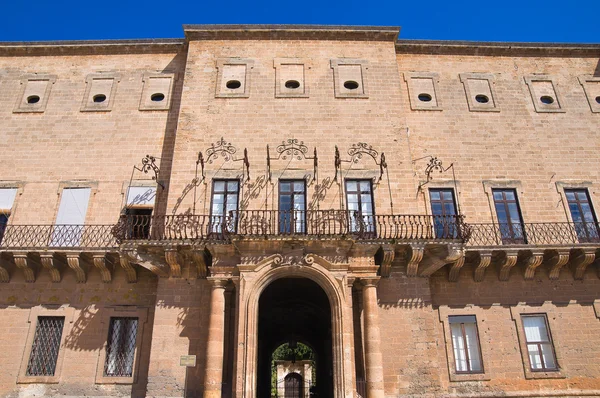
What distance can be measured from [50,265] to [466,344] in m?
12.1

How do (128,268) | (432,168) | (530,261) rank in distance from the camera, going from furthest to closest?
(432,168), (530,261), (128,268)

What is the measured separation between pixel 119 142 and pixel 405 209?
9.85 metres

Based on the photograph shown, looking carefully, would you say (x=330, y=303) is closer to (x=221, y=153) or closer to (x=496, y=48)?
(x=221, y=153)

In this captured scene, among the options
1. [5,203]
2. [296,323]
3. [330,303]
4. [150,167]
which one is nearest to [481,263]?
[330,303]

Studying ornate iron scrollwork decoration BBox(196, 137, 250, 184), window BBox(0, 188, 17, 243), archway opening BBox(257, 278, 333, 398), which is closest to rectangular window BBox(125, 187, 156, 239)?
ornate iron scrollwork decoration BBox(196, 137, 250, 184)

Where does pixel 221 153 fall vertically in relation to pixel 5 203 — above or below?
above

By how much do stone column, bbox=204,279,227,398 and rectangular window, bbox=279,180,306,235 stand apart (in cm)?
250

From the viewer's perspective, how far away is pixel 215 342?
11.8 m

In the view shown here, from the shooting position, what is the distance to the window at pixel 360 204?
13816 millimetres

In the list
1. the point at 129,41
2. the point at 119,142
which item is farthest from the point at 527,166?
the point at 129,41

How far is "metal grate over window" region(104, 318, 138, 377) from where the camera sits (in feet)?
42.5

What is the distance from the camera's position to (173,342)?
12.5 m

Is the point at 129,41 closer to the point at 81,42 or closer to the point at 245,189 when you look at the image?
the point at 81,42

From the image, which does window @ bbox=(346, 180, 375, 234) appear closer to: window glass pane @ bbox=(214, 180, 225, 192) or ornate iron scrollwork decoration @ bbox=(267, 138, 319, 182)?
ornate iron scrollwork decoration @ bbox=(267, 138, 319, 182)
